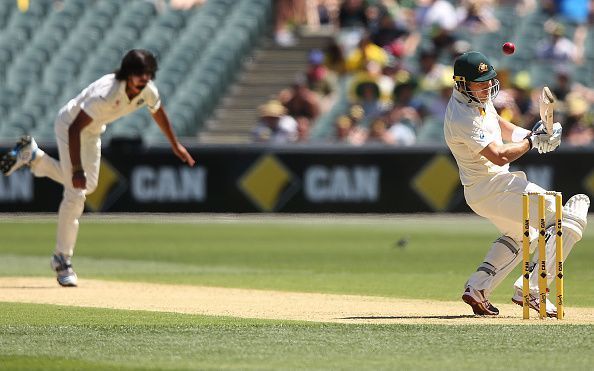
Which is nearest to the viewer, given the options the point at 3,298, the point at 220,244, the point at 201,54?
the point at 3,298

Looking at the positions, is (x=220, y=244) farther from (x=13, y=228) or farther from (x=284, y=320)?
(x=284, y=320)

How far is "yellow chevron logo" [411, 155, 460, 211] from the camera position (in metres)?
21.2

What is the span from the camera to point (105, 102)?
12.0 m

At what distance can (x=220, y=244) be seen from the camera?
17594 millimetres

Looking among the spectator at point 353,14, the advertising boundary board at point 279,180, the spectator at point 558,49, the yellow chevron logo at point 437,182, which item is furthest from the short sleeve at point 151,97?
the spectator at point 558,49

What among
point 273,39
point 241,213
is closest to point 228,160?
point 241,213

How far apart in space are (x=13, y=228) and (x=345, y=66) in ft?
20.9

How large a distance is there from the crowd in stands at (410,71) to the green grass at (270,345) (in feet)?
37.9

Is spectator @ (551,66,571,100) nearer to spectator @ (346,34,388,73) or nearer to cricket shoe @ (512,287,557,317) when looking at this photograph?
spectator @ (346,34,388,73)

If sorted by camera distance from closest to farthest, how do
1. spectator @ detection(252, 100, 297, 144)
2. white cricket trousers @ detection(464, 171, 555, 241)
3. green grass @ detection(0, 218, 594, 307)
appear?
white cricket trousers @ detection(464, 171, 555, 241) → green grass @ detection(0, 218, 594, 307) → spectator @ detection(252, 100, 297, 144)

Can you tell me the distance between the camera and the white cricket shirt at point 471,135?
9.43 m

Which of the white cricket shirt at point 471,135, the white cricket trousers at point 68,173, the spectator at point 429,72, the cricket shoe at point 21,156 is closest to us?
the white cricket shirt at point 471,135

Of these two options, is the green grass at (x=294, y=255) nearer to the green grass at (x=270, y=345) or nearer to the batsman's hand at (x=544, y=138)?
the batsman's hand at (x=544, y=138)

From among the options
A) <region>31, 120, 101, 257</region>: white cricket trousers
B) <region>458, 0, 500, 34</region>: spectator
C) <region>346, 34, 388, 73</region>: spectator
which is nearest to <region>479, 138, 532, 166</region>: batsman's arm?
<region>31, 120, 101, 257</region>: white cricket trousers
